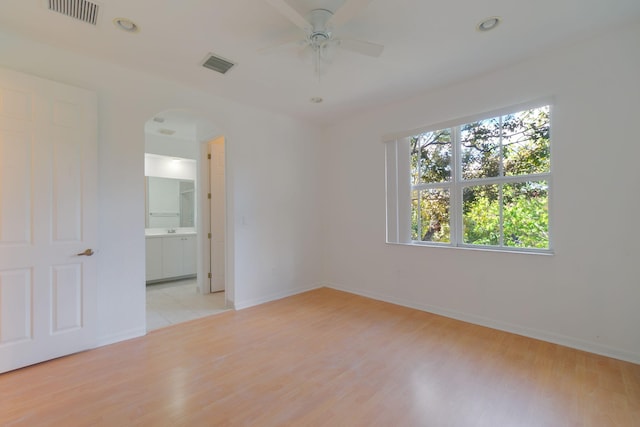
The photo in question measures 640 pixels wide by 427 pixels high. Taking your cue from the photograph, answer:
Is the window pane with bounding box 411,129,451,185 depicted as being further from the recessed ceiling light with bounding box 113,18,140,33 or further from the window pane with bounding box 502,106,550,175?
the recessed ceiling light with bounding box 113,18,140,33

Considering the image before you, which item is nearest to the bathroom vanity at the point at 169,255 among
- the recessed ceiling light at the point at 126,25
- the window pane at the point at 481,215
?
the recessed ceiling light at the point at 126,25

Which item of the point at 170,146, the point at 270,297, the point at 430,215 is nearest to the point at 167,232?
the point at 170,146

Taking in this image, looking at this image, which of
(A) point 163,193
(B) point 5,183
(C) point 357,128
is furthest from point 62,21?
(A) point 163,193

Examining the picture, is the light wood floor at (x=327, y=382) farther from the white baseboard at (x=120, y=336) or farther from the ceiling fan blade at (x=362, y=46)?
the ceiling fan blade at (x=362, y=46)

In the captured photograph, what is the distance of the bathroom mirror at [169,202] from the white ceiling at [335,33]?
308 centimetres

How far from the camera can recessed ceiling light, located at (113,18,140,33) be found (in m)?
2.17

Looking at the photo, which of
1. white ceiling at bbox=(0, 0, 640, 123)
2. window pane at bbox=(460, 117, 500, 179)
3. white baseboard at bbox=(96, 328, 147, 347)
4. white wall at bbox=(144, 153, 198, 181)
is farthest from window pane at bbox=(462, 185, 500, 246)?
white wall at bbox=(144, 153, 198, 181)

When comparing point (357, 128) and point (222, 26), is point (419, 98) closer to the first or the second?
point (357, 128)

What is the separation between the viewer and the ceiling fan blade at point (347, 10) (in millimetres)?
1688

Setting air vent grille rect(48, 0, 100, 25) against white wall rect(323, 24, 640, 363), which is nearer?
air vent grille rect(48, 0, 100, 25)

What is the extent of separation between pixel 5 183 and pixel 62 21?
4.38 ft

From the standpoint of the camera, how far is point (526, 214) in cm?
293

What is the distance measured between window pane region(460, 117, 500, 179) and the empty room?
0.07 feet

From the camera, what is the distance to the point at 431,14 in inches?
84.0
